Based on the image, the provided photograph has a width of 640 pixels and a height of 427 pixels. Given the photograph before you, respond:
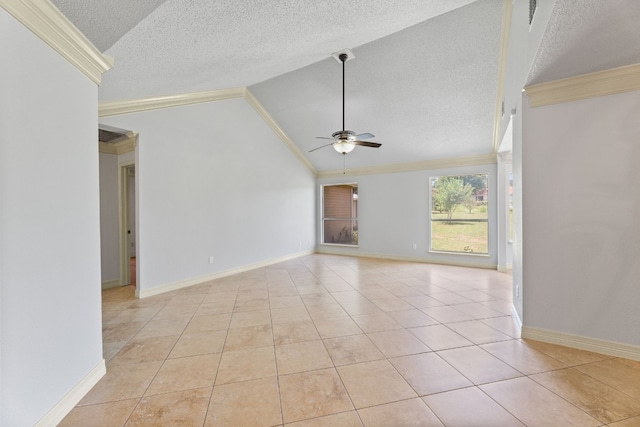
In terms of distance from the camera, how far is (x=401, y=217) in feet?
23.0

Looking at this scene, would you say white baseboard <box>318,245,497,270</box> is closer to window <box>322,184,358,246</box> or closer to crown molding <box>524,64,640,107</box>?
window <box>322,184,358,246</box>

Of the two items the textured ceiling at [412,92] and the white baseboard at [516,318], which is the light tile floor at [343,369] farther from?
the textured ceiling at [412,92]

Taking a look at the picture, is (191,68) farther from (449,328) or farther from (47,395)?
(449,328)

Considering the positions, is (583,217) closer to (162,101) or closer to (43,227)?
(43,227)

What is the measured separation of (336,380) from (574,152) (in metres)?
2.87

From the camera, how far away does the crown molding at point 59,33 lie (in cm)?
143

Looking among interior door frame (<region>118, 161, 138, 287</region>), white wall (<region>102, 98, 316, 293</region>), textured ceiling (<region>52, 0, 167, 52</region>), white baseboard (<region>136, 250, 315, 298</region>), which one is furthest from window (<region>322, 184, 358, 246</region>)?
textured ceiling (<region>52, 0, 167, 52</region>)

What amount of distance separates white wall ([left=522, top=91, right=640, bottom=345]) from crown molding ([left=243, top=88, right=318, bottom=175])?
474cm

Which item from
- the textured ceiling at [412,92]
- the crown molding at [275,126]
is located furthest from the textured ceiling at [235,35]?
the crown molding at [275,126]

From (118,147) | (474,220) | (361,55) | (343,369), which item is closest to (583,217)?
(343,369)

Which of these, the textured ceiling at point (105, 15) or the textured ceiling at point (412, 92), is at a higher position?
the textured ceiling at point (412, 92)

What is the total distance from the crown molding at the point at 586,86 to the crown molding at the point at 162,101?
452 cm

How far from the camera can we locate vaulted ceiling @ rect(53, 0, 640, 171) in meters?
1.98

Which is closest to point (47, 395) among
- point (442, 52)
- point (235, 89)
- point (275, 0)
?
point (275, 0)
